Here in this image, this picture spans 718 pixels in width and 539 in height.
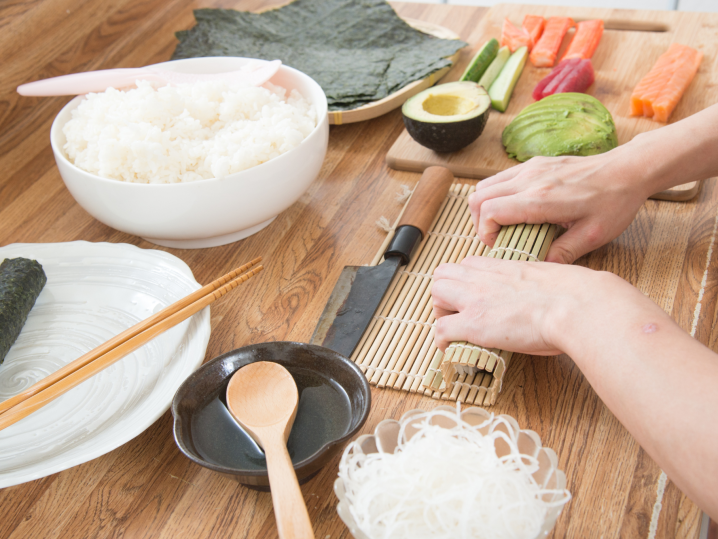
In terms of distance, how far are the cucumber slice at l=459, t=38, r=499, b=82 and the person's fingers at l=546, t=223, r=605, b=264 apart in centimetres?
78

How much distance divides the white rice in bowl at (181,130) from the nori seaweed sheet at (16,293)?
0.23 metres

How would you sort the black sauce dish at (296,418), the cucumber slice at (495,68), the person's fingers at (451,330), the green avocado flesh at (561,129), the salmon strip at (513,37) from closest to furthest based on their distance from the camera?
the black sauce dish at (296,418), the person's fingers at (451,330), the green avocado flesh at (561,129), the cucumber slice at (495,68), the salmon strip at (513,37)

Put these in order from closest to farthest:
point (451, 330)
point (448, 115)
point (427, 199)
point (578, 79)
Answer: point (451, 330) < point (427, 199) < point (448, 115) < point (578, 79)

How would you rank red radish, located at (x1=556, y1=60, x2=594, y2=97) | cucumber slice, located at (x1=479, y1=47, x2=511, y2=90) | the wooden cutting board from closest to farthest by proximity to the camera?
1. the wooden cutting board
2. red radish, located at (x1=556, y1=60, x2=594, y2=97)
3. cucumber slice, located at (x1=479, y1=47, x2=511, y2=90)

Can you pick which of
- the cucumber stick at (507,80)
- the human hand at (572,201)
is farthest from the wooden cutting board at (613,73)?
the human hand at (572,201)

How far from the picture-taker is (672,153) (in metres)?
1.17

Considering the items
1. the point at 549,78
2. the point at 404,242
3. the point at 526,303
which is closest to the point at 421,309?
the point at 404,242

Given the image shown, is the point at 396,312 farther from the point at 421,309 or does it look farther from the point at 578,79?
the point at 578,79

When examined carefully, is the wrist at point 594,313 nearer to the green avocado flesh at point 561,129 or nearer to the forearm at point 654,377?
the forearm at point 654,377

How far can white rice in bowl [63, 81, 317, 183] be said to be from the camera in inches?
46.3

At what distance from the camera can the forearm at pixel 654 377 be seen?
67 centimetres

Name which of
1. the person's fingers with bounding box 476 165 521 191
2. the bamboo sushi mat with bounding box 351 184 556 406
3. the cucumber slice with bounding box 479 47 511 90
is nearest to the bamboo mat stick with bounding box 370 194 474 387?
the bamboo sushi mat with bounding box 351 184 556 406

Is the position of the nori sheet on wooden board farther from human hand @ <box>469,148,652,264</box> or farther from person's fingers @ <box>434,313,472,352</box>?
person's fingers @ <box>434,313,472,352</box>

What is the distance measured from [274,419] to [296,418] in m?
0.05
